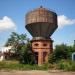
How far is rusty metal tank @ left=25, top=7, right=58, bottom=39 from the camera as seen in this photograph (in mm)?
42250

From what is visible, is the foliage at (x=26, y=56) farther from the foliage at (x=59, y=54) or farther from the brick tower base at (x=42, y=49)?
the foliage at (x=59, y=54)

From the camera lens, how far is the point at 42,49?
42625 millimetres

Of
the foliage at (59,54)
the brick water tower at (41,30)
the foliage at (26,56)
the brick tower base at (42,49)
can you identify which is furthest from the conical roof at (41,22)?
the foliage at (26,56)

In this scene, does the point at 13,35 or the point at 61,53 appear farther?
the point at 13,35

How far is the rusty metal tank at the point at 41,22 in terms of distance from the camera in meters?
42.2

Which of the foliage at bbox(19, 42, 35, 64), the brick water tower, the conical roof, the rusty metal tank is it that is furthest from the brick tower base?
the foliage at bbox(19, 42, 35, 64)

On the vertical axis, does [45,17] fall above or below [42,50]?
above

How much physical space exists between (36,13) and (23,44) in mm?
7164

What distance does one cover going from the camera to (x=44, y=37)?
4300cm

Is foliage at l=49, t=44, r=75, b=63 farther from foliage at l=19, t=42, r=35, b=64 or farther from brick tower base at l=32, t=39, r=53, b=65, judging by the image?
foliage at l=19, t=42, r=35, b=64

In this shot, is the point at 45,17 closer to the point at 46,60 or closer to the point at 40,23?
the point at 40,23

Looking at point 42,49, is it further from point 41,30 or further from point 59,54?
point 41,30

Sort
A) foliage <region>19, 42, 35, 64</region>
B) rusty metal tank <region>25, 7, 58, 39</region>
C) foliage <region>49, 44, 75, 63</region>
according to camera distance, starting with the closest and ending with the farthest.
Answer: foliage <region>19, 42, 35, 64</region> < foliage <region>49, 44, 75, 63</region> < rusty metal tank <region>25, 7, 58, 39</region>

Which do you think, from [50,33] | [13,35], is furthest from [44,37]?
[13,35]
